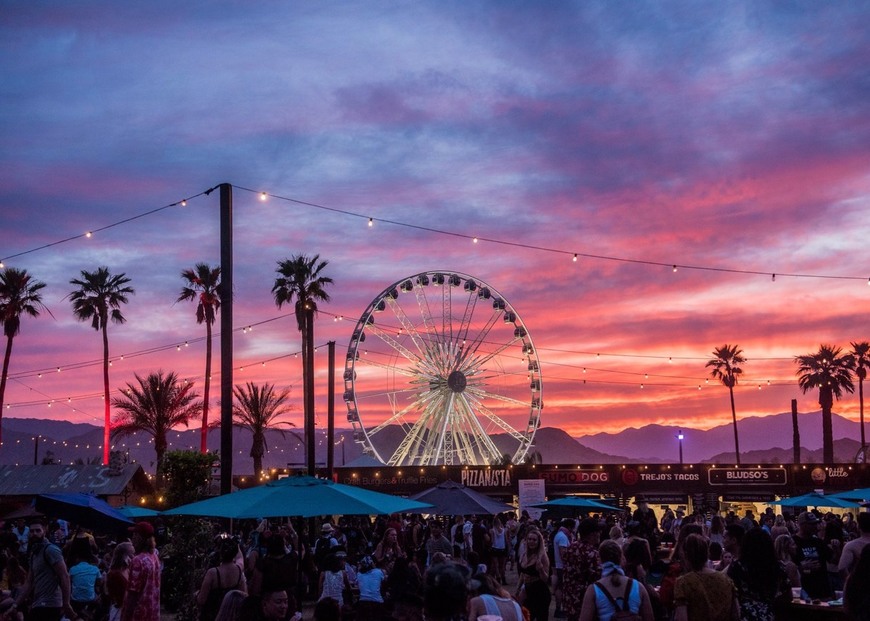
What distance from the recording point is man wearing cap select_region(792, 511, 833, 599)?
35.8 feet

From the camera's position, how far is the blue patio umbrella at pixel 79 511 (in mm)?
13078

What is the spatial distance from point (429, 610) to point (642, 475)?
42.9 metres

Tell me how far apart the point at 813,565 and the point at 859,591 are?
9.47 feet

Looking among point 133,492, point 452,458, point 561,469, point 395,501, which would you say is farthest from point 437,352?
point 395,501

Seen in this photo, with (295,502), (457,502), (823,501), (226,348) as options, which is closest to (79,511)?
(295,502)

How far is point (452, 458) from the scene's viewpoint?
4750 centimetres

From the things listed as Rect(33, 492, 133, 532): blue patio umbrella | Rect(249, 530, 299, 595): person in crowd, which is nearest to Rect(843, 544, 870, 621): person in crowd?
Rect(249, 530, 299, 595): person in crowd

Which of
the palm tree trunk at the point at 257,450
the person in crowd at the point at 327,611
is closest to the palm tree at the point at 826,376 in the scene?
the palm tree trunk at the point at 257,450

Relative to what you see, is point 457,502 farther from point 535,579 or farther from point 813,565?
point 813,565

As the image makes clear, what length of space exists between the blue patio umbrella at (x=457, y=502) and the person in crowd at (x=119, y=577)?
29.7 ft

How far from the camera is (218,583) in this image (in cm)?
997

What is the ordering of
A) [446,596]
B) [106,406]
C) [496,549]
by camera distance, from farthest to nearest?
1. [106,406]
2. [496,549]
3. [446,596]

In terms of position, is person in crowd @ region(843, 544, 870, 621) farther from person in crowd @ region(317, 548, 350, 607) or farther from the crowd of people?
person in crowd @ region(317, 548, 350, 607)

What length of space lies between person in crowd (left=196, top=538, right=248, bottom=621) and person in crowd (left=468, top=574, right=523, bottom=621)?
12.7ft
